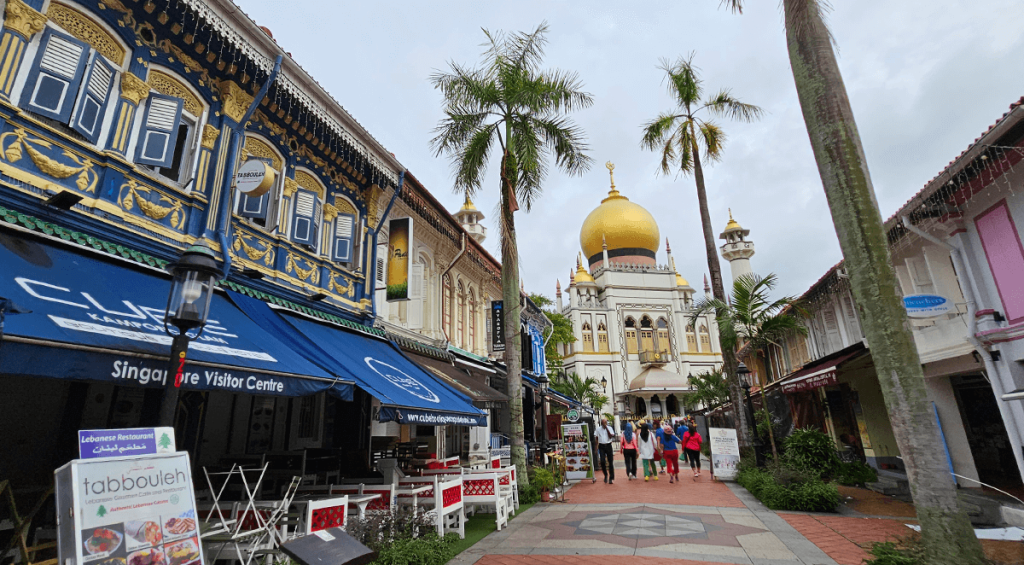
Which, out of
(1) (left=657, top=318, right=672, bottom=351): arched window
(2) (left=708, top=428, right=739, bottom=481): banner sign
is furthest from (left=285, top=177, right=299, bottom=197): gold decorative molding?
(1) (left=657, top=318, right=672, bottom=351): arched window

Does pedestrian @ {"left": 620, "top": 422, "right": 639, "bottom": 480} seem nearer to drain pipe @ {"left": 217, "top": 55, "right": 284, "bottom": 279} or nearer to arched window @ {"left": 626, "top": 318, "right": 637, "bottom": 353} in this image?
drain pipe @ {"left": 217, "top": 55, "right": 284, "bottom": 279}

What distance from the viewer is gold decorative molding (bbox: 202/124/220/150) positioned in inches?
272

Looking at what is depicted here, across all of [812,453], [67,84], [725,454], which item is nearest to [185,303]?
[67,84]

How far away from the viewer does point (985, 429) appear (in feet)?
39.9

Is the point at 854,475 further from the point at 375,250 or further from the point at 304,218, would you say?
the point at 304,218

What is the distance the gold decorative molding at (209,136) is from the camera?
691 cm

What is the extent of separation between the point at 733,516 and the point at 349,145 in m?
9.68

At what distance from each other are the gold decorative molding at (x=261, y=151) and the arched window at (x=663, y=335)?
144 ft

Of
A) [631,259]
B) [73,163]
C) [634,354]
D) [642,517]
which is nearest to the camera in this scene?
[73,163]

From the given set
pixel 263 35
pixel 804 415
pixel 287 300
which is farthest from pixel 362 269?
pixel 804 415

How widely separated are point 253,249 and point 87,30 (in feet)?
10.3

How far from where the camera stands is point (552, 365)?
127 feet

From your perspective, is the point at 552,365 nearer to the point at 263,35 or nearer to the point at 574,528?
the point at 574,528

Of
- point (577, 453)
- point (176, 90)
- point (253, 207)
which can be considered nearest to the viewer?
point (176, 90)
